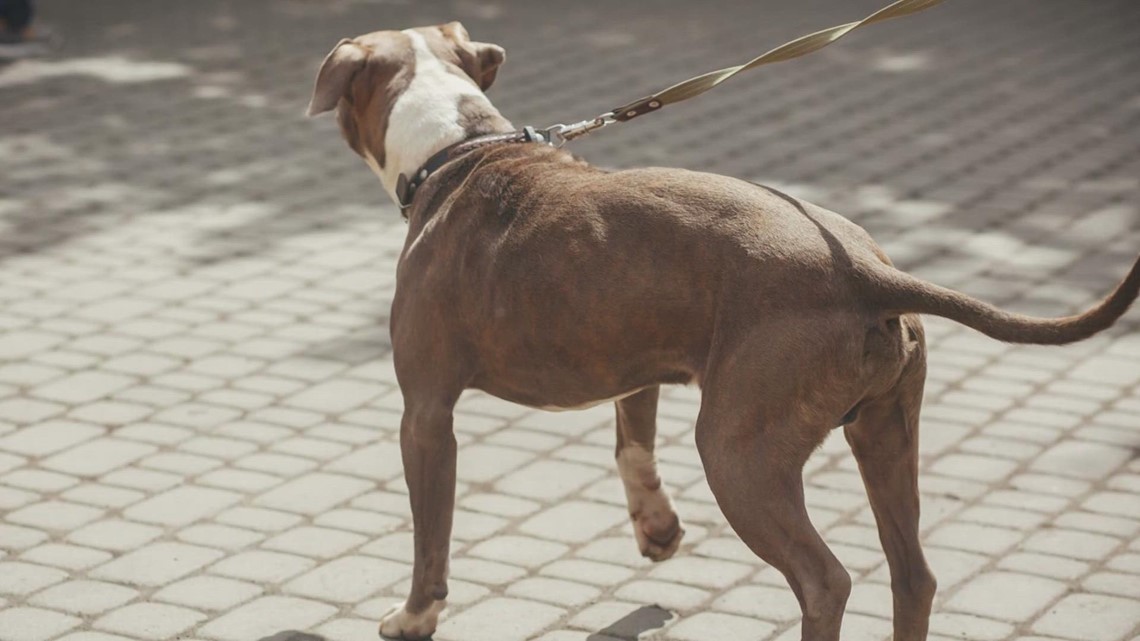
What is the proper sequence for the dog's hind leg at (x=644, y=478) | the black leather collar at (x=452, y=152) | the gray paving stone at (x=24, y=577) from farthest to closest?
the dog's hind leg at (x=644, y=478) → the gray paving stone at (x=24, y=577) → the black leather collar at (x=452, y=152)

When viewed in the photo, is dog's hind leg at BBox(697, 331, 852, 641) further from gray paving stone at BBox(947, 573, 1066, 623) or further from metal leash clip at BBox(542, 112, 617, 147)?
metal leash clip at BBox(542, 112, 617, 147)

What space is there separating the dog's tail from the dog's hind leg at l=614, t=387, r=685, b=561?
4.01 feet

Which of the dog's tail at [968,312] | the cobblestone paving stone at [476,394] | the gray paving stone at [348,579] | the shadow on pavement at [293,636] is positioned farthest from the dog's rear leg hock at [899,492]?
the shadow on pavement at [293,636]

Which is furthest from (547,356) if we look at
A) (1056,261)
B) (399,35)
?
(1056,261)

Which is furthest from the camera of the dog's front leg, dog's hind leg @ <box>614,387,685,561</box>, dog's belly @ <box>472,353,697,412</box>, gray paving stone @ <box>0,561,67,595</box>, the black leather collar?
dog's hind leg @ <box>614,387,685,561</box>

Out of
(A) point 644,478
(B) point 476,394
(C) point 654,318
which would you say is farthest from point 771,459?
(B) point 476,394

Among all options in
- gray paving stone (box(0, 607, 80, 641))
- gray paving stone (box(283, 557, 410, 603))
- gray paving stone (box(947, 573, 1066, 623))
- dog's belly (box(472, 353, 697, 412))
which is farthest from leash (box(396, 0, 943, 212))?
gray paving stone (box(947, 573, 1066, 623))

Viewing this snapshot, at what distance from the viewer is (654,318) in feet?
12.5

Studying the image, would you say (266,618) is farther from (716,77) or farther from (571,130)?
(716,77)

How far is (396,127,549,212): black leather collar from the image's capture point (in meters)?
4.56

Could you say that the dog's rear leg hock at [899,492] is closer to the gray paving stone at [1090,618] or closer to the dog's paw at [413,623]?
the gray paving stone at [1090,618]

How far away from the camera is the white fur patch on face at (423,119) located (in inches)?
182

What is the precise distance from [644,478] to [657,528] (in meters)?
0.16

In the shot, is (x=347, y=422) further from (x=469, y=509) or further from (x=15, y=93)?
A: (x=15, y=93)
